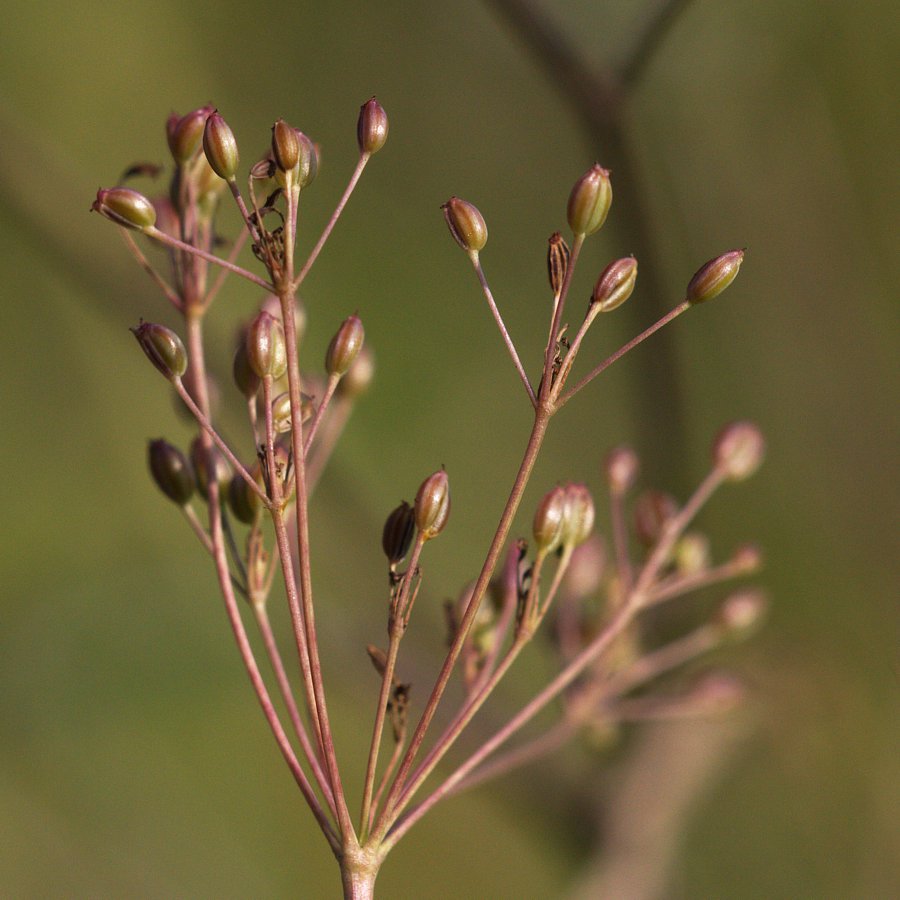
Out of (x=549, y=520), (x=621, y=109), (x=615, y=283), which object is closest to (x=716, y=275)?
(x=615, y=283)

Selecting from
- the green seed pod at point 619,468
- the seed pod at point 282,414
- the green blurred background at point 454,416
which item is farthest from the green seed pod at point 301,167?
the green blurred background at point 454,416

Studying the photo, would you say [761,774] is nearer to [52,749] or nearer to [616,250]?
[616,250]

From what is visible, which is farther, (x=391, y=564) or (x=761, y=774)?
(x=761, y=774)

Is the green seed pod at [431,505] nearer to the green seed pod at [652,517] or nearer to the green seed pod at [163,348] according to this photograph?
the green seed pod at [163,348]

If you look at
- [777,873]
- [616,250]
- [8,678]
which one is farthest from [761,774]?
[8,678]

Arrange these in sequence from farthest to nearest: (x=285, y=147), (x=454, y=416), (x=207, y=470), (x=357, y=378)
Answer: (x=454, y=416) < (x=357, y=378) < (x=207, y=470) < (x=285, y=147)

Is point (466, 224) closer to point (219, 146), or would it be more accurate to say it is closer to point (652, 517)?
point (219, 146)
